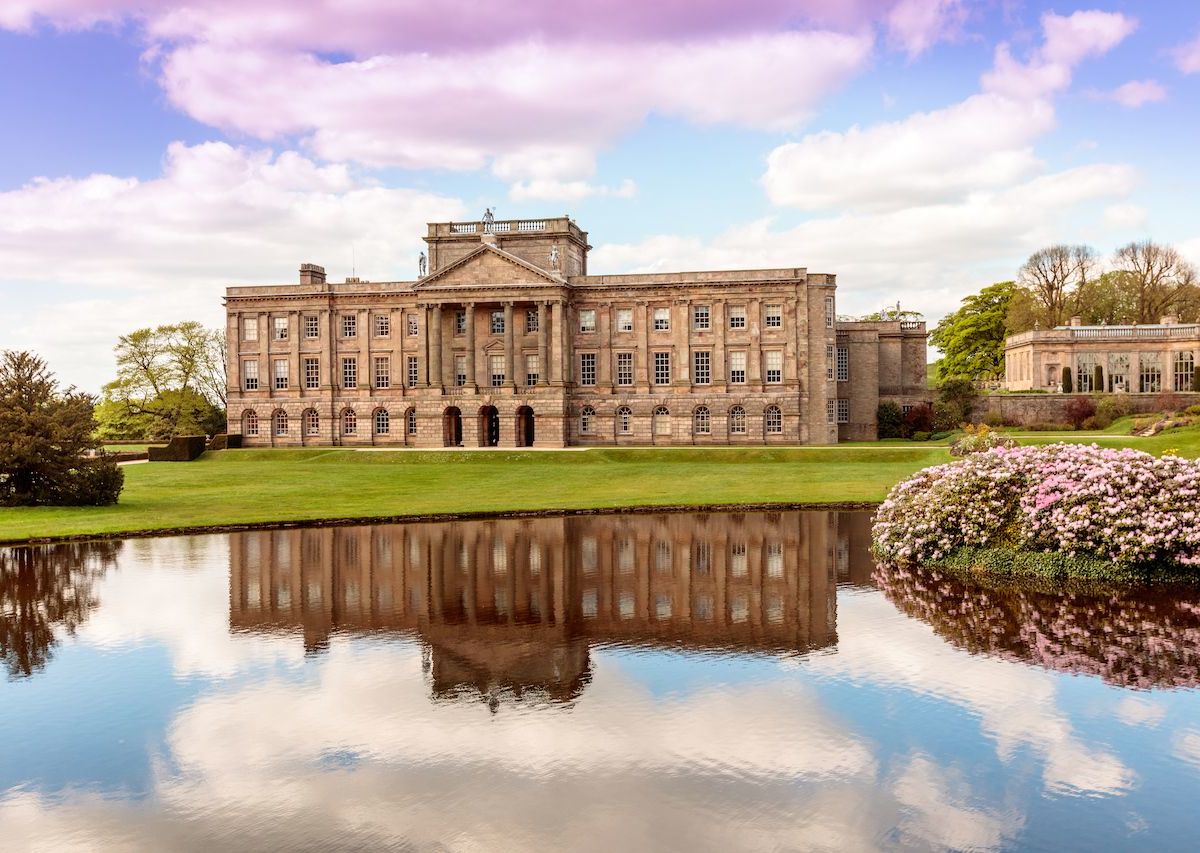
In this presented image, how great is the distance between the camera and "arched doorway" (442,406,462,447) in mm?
67938

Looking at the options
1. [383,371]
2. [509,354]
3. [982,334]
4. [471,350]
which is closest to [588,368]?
[509,354]

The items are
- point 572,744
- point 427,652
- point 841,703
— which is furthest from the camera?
point 427,652

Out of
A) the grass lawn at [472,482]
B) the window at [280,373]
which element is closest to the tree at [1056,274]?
the grass lawn at [472,482]

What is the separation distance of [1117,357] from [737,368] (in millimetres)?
27820

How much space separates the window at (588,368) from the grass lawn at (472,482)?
11.0m

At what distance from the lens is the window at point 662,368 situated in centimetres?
6788

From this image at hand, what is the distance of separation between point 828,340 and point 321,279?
3559cm

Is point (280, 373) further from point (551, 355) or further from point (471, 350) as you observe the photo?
point (551, 355)

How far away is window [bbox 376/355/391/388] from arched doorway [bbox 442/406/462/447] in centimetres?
565

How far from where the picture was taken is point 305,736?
11.7 meters

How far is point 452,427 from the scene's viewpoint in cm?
6862

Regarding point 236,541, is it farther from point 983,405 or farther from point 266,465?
point 983,405

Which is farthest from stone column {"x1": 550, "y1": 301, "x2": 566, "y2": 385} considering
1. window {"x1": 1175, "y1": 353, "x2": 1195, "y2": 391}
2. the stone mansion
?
window {"x1": 1175, "y1": 353, "x2": 1195, "y2": 391}

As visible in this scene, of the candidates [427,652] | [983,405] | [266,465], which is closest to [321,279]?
[266,465]
